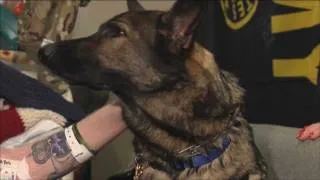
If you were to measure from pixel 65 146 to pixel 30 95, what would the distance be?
1.38 feet

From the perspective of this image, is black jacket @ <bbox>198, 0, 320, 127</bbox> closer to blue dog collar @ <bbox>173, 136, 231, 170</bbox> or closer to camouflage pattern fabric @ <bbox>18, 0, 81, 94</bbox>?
camouflage pattern fabric @ <bbox>18, 0, 81, 94</bbox>

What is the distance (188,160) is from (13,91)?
0.62 meters

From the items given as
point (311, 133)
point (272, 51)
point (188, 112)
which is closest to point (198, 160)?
point (188, 112)

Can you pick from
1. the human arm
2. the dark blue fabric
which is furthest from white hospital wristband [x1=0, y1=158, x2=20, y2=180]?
the dark blue fabric

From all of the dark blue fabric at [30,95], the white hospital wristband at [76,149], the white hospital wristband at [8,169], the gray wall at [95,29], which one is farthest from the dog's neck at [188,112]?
the gray wall at [95,29]

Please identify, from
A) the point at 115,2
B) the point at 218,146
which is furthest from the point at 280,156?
the point at 115,2

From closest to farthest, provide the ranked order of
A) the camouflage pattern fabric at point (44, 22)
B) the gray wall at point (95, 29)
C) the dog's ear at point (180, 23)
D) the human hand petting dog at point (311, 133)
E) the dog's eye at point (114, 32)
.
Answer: the dog's ear at point (180, 23) < the dog's eye at point (114, 32) < the human hand petting dog at point (311, 133) < the camouflage pattern fabric at point (44, 22) < the gray wall at point (95, 29)

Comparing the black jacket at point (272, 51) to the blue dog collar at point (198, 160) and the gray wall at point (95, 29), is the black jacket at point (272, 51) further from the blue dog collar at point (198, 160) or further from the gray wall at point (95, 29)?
the blue dog collar at point (198, 160)

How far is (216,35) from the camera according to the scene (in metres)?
2.27

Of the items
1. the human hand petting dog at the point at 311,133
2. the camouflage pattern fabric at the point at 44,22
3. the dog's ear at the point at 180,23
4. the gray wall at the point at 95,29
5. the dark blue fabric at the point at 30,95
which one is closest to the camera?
the dog's ear at the point at 180,23

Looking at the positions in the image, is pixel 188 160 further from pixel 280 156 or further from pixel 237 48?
pixel 237 48

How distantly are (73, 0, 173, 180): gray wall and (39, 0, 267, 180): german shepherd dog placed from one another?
0.68m

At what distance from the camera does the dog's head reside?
1.11 meters

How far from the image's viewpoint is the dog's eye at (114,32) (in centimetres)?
114
